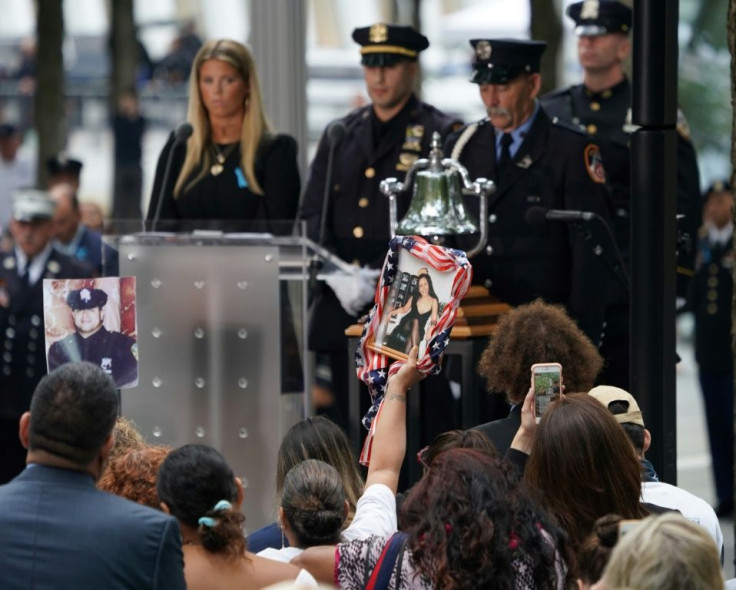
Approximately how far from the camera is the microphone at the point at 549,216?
6684 mm

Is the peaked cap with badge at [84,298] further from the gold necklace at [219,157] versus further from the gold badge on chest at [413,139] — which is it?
the gold badge on chest at [413,139]

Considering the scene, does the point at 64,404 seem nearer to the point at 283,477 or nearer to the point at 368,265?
the point at 283,477

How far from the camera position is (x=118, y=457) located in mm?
4672

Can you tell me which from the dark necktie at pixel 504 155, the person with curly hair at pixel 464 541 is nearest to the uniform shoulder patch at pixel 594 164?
the dark necktie at pixel 504 155

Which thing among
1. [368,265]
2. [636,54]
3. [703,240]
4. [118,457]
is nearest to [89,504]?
[118,457]

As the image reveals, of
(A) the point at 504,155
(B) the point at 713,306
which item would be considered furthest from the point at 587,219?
(B) the point at 713,306

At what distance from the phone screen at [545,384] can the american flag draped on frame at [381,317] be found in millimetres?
296

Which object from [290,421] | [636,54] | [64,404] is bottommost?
[290,421]

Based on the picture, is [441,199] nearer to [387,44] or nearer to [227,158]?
[387,44]

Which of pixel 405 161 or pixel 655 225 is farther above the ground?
pixel 405 161

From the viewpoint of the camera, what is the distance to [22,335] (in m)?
8.98

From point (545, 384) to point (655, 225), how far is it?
119 centimetres

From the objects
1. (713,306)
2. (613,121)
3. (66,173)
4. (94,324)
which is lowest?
(713,306)

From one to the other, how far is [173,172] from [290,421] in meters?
1.45
